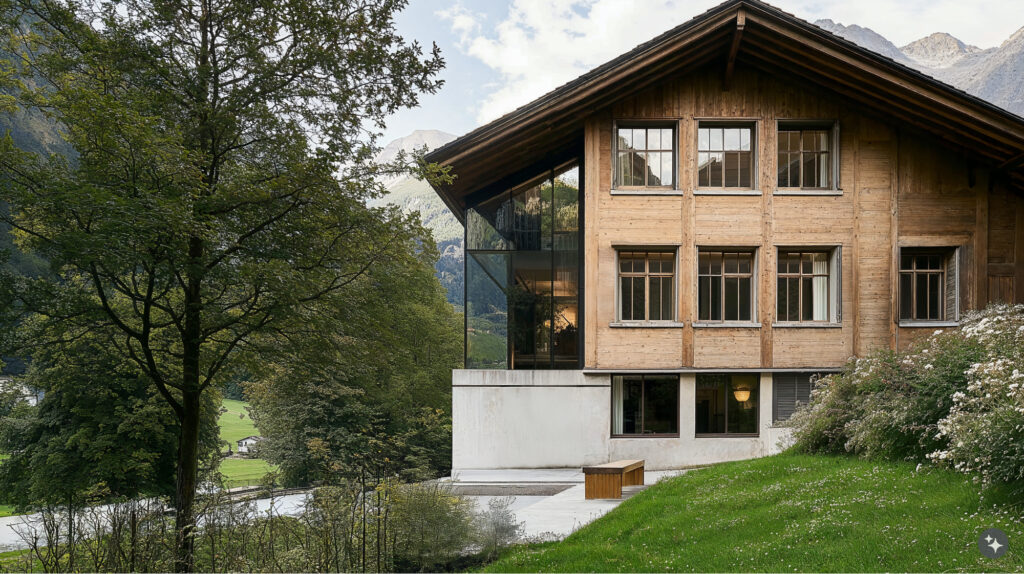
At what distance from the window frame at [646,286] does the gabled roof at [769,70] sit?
3969mm

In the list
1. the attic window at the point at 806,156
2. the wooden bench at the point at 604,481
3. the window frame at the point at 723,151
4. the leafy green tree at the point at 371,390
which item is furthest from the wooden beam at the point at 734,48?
the wooden bench at the point at 604,481

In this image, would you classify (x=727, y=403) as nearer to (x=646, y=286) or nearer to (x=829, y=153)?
(x=646, y=286)

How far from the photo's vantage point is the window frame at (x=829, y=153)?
61.1 ft

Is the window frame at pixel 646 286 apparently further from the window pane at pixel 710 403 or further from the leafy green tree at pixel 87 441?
the leafy green tree at pixel 87 441

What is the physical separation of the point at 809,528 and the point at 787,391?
12.2 meters

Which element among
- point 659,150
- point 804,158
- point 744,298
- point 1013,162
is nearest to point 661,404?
point 744,298

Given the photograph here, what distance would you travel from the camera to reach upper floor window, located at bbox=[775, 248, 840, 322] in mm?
18734

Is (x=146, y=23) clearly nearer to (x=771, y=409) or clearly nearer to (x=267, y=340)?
(x=267, y=340)

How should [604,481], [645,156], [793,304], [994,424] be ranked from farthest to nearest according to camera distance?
[645,156] → [793,304] → [604,481] → [994,424]

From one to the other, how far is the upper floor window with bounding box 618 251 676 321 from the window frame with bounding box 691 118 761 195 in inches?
82.0

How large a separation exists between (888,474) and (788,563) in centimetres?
331

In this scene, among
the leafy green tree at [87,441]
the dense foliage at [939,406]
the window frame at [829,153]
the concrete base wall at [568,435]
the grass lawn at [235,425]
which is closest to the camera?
the dense foliage at [939,406]

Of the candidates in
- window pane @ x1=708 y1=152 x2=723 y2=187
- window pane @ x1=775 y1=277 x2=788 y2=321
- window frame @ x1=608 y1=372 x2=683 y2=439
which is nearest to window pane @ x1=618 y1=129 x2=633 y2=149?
window pane @ x1=708 y1=152 x2=723 y2=187

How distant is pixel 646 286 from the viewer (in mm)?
18703
